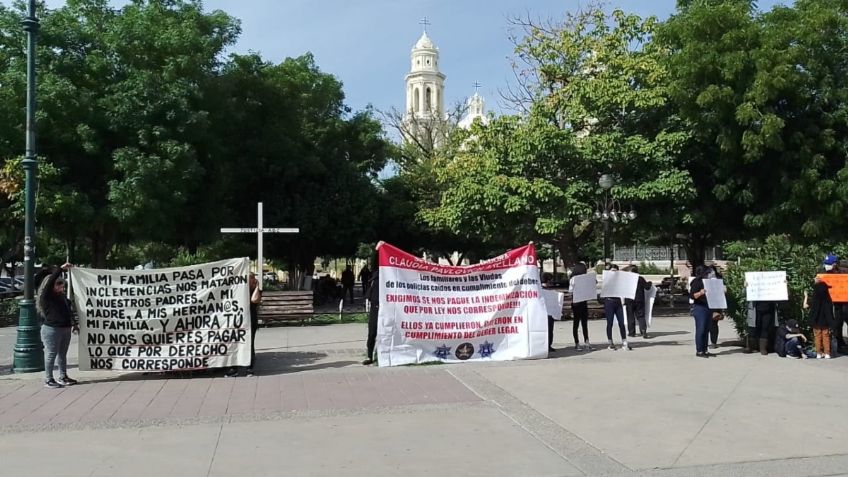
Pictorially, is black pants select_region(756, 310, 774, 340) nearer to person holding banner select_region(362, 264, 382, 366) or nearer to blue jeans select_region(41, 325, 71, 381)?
person holding banner select_region(362, 264, 382, 366)

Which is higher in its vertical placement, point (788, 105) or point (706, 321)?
point (788, 105)

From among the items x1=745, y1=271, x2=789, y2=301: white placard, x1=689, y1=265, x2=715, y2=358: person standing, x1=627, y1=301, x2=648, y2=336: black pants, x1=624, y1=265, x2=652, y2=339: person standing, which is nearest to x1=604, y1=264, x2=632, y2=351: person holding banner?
x1=689, y1=265, x2=715, y2=358: person standing

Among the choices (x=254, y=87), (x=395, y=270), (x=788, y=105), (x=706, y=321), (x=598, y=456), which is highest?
(x=254, y=87)

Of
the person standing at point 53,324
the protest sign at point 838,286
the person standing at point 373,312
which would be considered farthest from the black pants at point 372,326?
the protest sign at point 838,286

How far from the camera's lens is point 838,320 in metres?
11.6

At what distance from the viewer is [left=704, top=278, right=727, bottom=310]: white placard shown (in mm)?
11711

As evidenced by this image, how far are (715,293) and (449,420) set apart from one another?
642cm

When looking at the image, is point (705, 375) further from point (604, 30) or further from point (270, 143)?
point (270, 143)

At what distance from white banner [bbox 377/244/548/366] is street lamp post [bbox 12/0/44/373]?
5.19m

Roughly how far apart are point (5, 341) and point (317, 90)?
1792cm

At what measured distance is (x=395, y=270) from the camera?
37.1ft

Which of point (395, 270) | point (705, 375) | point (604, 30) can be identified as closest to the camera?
point (705, 375)

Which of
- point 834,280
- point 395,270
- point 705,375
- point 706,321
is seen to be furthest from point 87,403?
point 834,280

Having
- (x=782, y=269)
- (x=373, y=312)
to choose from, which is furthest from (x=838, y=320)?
(x=373, y=312)
